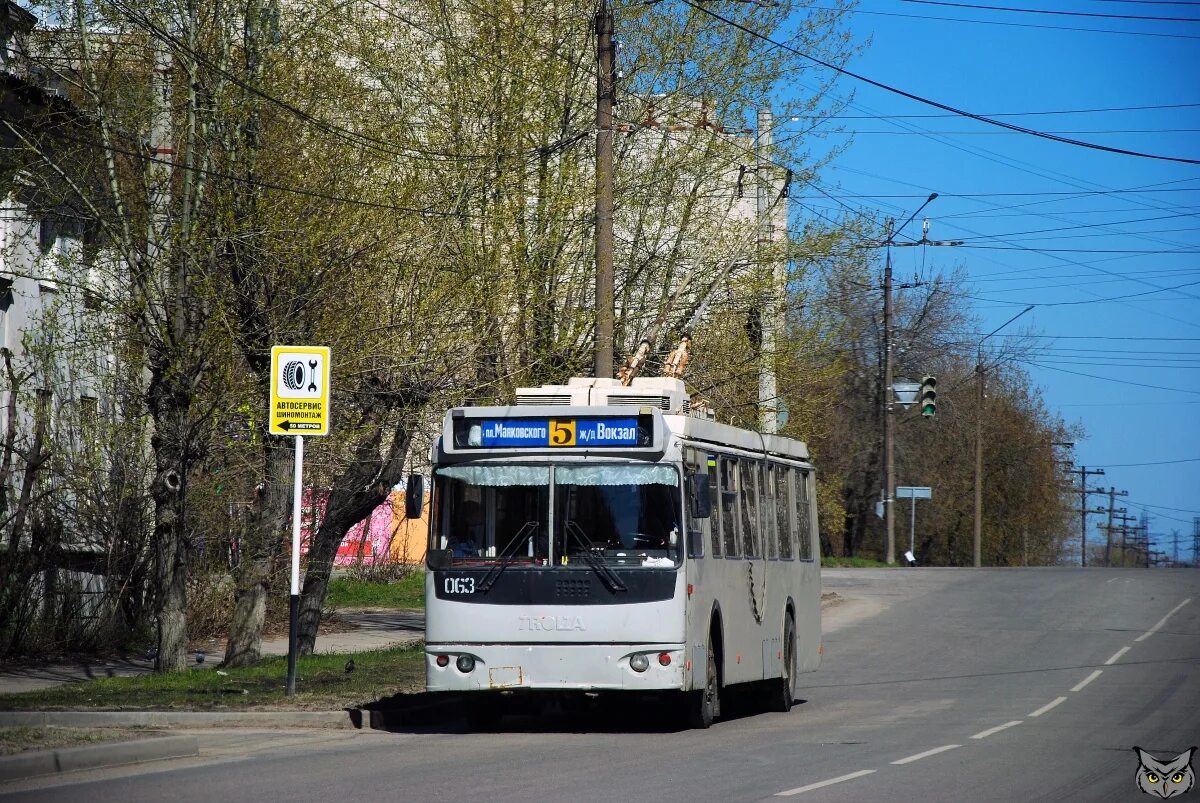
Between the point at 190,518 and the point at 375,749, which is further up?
the point at 190,518

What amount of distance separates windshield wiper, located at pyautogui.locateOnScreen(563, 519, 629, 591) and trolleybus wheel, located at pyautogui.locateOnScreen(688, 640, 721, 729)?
Answer: 1469 mm

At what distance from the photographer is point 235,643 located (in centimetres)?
2053

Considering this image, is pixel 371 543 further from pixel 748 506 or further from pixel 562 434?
pixel 562 434

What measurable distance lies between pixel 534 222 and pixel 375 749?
11.8 m

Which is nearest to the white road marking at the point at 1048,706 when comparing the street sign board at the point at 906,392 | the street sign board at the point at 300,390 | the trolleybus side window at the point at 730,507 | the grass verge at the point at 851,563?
the trolleybus side window at the point at 730,507

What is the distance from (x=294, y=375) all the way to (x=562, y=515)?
3259mm

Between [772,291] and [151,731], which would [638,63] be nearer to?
[772,291]

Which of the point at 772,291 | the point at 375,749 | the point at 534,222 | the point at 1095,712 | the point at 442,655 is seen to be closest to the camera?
the point at 375,749

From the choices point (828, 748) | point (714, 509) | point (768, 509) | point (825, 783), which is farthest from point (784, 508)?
point (825, 783)

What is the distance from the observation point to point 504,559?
1468 centimetres

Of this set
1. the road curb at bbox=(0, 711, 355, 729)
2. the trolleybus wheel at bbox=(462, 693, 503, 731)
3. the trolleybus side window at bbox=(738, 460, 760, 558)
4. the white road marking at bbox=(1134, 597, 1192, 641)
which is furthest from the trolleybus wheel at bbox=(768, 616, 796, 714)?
the white road marking at bbox=(1134, 597, 1192, 641)

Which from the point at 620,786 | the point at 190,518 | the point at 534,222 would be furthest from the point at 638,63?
the point at 620,786

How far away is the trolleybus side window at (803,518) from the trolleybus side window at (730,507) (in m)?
3.16

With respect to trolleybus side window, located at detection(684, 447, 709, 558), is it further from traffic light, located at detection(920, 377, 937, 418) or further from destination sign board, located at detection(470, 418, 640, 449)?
traffic light, located at detection(920, 377, 937, 418)
